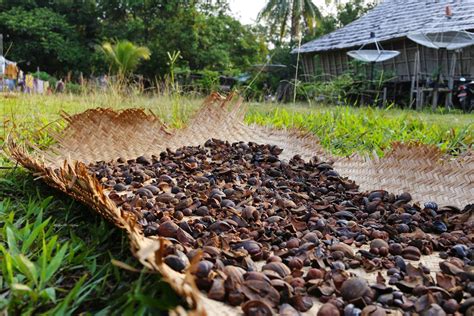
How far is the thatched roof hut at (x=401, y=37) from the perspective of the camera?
32.3 feet

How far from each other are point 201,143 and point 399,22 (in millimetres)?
10451

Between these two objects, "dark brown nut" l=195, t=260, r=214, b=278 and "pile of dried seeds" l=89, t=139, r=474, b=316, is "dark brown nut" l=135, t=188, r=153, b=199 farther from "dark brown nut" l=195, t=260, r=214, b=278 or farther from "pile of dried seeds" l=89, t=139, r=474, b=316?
"dark brown nut" l=195, t=260, r=214, b=278

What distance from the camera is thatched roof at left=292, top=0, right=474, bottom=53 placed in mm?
9911

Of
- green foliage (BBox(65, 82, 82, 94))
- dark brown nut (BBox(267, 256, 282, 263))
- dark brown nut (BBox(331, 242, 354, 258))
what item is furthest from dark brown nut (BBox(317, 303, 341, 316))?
green foliage (BBox(65, 82, 82, 94))

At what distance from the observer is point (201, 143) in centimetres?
260

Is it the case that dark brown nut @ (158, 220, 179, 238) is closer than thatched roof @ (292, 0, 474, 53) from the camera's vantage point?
Yes

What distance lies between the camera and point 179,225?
1.25m

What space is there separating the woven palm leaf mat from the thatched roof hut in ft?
25.2

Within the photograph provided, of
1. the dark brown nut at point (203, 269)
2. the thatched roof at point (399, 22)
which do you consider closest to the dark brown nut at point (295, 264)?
the dark brown nut at point (203, 269)

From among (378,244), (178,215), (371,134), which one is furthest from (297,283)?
(371,134)

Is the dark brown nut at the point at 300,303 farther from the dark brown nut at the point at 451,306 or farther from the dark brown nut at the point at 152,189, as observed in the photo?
the dark brown nut at the point at 152,189

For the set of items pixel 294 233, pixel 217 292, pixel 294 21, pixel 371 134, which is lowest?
pixel 371 134

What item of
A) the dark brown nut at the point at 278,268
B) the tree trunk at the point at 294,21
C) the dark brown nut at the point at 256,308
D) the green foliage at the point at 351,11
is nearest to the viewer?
the dark brown nut at the point at 256,308

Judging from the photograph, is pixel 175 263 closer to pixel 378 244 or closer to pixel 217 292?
pixel 217 292
